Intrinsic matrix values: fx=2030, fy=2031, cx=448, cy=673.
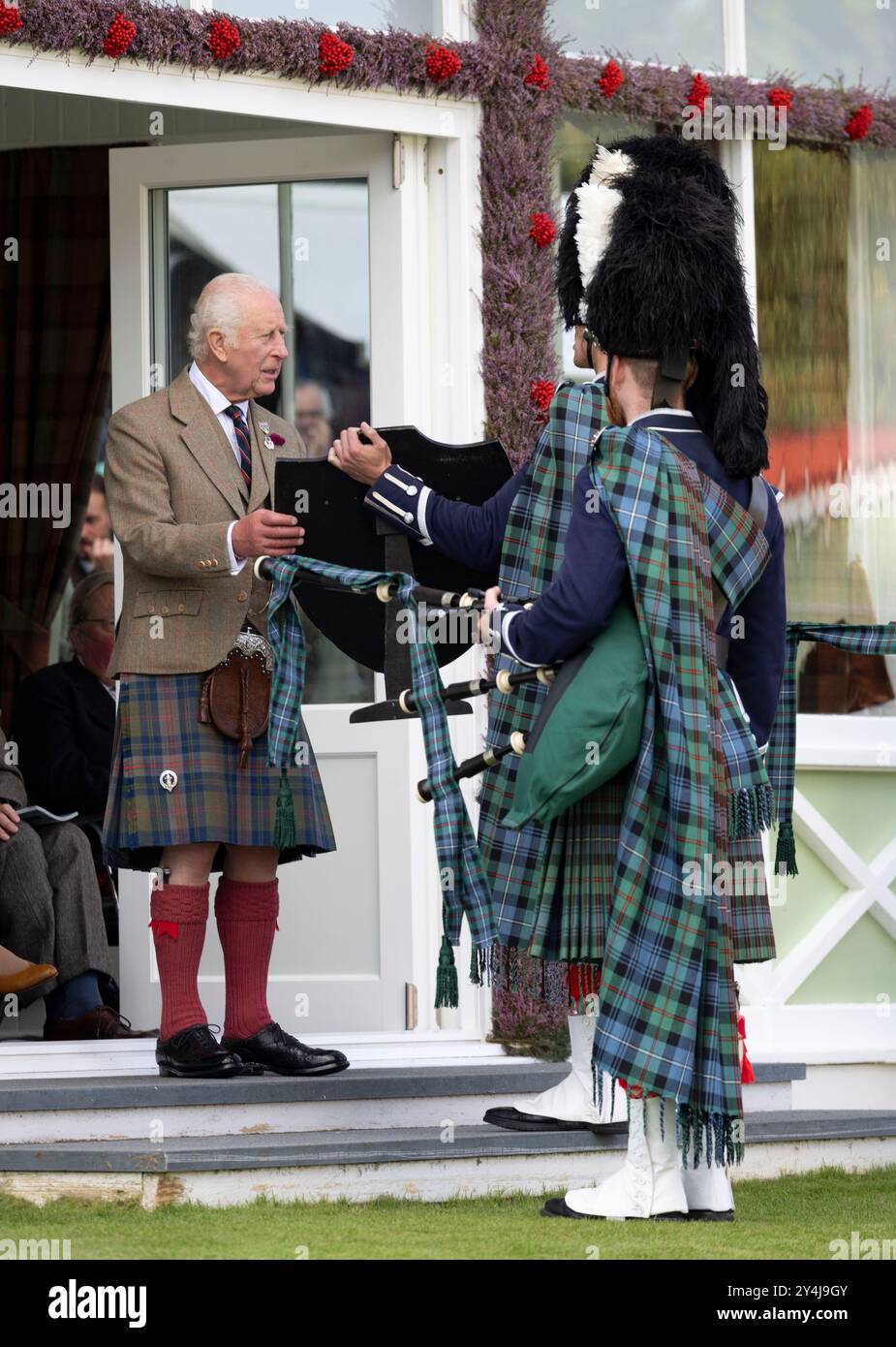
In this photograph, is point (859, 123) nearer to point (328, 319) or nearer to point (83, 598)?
point (328, 319)

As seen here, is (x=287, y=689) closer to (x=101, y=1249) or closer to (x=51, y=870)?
(x=101, y=1249)

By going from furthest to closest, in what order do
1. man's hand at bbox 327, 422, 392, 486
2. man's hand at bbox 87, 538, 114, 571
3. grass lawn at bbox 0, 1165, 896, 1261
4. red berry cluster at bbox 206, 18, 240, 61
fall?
man's hand at bbox 87, 538, 114, 571 → red berry cluster at bbox 206, 18, 240, 61 → man's hand at bbox 327, 422, 392, 486 → grass lawn at bbox 0, 1165, 896, 1261

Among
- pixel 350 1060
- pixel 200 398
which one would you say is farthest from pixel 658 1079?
pixel 200 398

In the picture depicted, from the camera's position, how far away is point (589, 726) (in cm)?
368

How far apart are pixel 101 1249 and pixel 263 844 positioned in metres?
1.33

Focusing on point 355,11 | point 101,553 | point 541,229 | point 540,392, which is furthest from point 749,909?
point 101,553

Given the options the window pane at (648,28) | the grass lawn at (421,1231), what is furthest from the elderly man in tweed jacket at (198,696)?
the window pane at (648,28)

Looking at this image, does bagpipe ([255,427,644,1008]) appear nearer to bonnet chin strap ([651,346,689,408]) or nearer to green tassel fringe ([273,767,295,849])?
green tassel fringe ([273,767,295,849])

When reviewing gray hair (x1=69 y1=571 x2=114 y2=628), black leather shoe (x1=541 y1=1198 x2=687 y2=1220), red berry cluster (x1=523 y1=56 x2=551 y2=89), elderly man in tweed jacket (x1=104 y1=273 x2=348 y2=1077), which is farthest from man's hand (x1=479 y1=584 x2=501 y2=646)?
gray hair (x1=69 y1=571 x2=114 y2=628)

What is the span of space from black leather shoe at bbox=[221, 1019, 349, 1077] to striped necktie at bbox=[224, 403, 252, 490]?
4.43 ft

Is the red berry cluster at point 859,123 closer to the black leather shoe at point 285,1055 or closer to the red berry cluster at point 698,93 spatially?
the red berry cluster at point 698,93

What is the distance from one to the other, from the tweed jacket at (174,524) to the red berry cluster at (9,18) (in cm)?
101

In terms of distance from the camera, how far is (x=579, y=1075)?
4.65m

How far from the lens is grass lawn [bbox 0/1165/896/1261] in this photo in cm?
365
